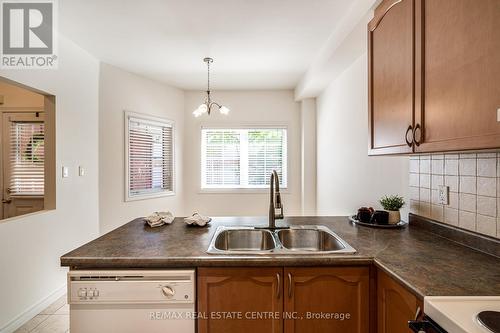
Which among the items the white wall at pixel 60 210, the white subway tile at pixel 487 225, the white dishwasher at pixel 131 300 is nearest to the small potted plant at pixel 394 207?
the white subway tile at pixel 487 225

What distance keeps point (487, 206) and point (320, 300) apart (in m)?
0.94

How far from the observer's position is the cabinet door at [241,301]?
1.28m

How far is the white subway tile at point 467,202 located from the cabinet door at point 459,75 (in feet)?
1.65

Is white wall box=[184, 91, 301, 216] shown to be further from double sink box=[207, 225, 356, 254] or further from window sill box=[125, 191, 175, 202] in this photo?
double sink box=[207, 225, 356, 254]

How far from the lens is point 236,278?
1.28 metres

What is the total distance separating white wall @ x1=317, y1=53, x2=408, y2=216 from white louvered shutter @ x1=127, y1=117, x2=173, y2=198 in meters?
2.46

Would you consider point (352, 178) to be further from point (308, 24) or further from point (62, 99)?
point (62, 99)

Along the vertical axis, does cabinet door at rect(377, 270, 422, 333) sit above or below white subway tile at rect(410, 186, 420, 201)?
below

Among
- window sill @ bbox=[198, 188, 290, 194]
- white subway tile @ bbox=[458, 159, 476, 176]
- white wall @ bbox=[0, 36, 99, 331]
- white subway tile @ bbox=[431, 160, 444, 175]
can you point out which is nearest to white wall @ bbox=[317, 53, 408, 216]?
white subway tile @ bbox=[431, 160, 444, 175]

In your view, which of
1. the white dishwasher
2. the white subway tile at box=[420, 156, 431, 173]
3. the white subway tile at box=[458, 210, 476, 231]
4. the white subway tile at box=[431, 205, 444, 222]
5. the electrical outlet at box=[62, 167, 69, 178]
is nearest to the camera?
the white dishwasher

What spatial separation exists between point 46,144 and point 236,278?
2.48 metres

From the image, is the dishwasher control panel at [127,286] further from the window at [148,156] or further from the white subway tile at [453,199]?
the window at [148,156]

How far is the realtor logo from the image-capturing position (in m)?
2.18

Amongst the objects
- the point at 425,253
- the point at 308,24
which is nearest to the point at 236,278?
the point at 425,253
